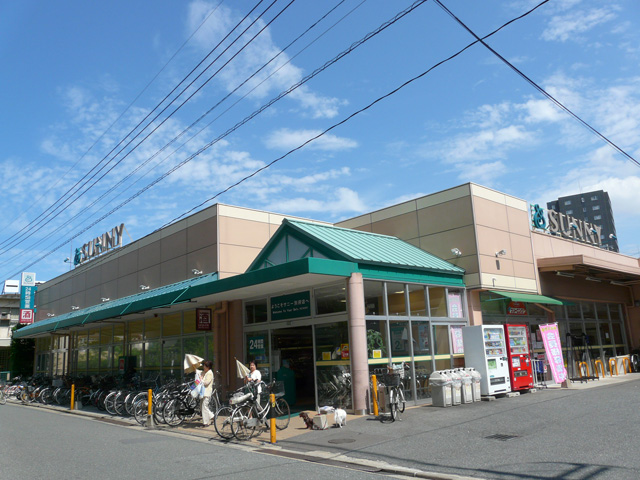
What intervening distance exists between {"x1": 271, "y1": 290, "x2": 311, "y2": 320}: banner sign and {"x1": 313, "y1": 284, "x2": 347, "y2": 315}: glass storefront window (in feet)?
1.07

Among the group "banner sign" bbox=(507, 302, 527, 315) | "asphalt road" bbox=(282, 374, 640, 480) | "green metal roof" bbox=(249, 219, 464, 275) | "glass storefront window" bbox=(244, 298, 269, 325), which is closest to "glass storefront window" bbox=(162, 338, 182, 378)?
"glass storefront window" bbox=(244, 298, 269, 325)

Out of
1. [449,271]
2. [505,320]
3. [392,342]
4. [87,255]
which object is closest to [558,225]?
[505,320]

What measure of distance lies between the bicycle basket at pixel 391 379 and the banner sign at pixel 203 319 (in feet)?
22.9

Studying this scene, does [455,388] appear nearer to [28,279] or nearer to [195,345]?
[195,345]

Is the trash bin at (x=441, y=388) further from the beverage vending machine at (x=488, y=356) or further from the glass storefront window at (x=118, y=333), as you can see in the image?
the glass storefront window at (x=118, y=333)

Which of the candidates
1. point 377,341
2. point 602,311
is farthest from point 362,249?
point 602,311

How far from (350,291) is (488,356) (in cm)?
506

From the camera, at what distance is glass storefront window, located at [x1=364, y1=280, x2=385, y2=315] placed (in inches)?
579

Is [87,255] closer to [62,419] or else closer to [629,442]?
[62,419]

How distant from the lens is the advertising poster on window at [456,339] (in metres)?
16.7

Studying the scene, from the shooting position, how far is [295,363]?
1725 centimetres

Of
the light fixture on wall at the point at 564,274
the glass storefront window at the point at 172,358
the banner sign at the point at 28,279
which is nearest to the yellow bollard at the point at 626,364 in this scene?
the light fixture on wall at the point at 564,274

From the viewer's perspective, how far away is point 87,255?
97.2 feet

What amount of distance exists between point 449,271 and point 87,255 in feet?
69.2
